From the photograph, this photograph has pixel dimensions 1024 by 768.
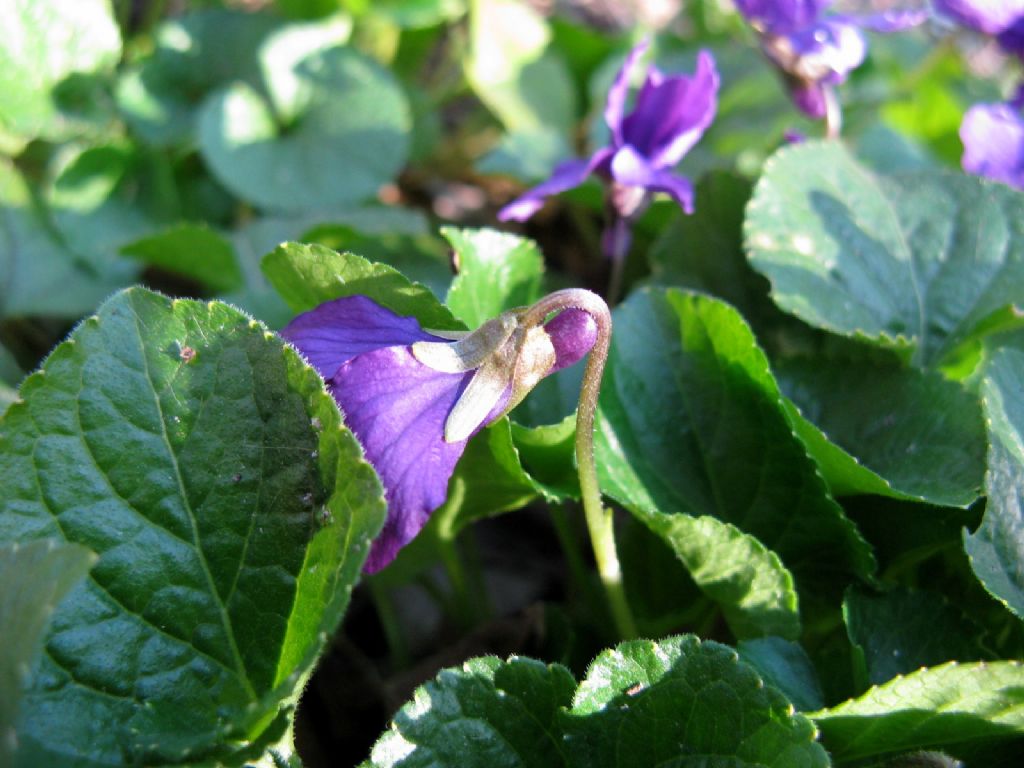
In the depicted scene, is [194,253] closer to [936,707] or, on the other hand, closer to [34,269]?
[34,269]

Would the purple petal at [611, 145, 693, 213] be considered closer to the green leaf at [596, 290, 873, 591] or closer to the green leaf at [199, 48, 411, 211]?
the green leaf at [596, 290, 873, 591]

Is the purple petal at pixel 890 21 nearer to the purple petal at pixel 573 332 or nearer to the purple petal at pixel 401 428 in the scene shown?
the purple petal at pixel 573 332

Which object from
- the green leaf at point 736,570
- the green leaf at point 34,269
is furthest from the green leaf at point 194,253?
the green leaf at point 736,570

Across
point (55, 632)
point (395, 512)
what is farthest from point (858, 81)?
point (55, 632)

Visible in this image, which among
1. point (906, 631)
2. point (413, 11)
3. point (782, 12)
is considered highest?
point (782, 12)

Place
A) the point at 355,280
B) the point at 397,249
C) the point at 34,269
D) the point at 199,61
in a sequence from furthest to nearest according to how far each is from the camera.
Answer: the point at 199,61
the point at 34,269
the point at 397,249
the point at 355,280

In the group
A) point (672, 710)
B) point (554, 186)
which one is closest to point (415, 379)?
point (672, 710)
